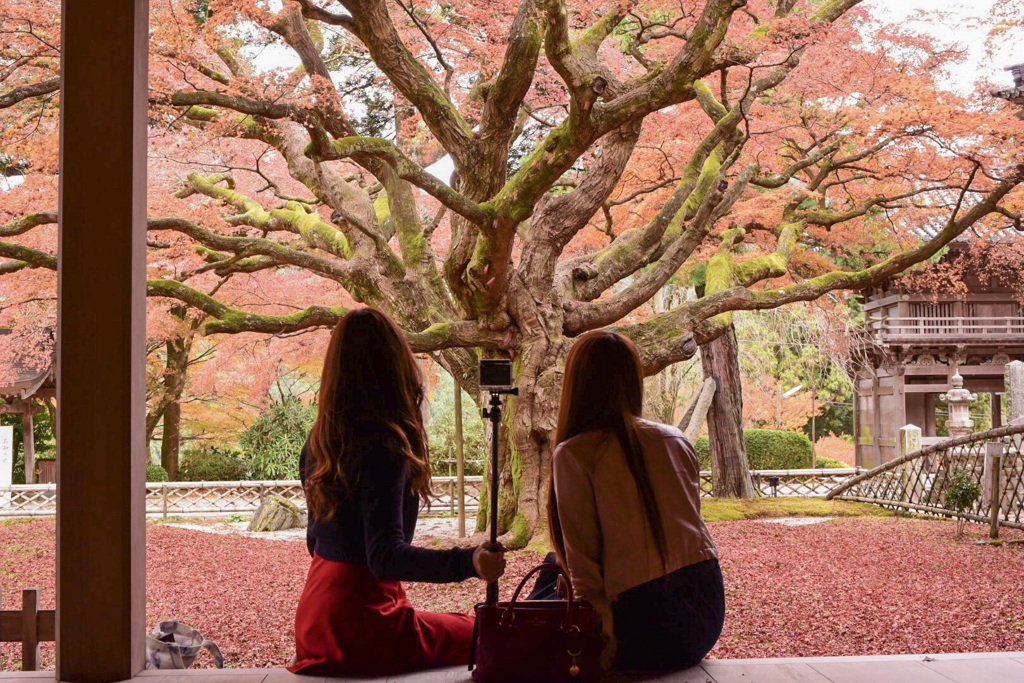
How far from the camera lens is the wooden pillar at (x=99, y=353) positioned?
230 centimetres

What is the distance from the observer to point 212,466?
1288cm

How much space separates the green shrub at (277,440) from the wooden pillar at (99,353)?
10.4 meters

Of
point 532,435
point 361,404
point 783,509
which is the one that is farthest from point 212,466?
point 361,404

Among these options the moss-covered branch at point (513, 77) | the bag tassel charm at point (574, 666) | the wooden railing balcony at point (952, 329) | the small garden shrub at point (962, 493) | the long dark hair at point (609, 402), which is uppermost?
the moss-covered branch at point (513, 77)

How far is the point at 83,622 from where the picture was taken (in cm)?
230

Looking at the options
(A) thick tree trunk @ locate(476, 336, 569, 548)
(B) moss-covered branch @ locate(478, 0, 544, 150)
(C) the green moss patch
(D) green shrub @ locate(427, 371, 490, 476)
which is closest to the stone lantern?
(C) the green moss patch

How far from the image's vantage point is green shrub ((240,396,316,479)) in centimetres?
1256

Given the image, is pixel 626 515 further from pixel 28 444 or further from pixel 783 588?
pixel 28 444

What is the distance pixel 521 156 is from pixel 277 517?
5126 mm

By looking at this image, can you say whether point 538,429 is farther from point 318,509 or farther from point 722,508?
point 318,509

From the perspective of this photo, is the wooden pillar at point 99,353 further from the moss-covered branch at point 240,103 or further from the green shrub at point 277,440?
the green shrub at point 277,440

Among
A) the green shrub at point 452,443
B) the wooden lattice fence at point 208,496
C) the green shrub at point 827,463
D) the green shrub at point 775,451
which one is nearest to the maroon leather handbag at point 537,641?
the wooden lattice fence at point 208,496

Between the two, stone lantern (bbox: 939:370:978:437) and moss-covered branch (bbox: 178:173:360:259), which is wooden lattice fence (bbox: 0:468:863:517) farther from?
moss-covered branch (bbox: 178:173:360:259)

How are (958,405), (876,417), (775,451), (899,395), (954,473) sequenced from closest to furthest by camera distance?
(954,473)
(958,405)
(775,451)
(899,395)
(876,417)
